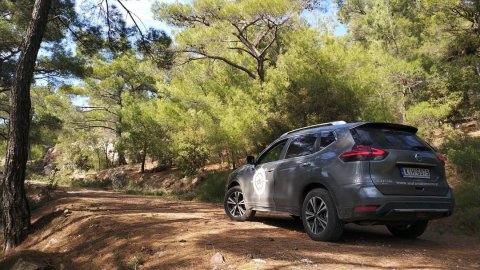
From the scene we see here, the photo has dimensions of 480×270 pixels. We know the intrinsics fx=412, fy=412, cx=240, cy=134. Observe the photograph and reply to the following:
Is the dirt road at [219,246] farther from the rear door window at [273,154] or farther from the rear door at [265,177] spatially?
the rear door window at [273,154]

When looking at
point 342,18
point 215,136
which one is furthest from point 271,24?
point 342,18

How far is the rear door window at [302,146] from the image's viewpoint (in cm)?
621

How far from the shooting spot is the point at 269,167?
6.98m

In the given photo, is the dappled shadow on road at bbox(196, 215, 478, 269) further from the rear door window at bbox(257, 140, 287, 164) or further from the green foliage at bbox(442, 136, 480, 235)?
the green foliage at bbox(442, 136, 480, 235)

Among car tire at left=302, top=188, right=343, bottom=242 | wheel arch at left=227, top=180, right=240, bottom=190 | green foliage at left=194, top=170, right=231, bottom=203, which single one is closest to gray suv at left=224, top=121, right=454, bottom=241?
car tire at left=302, top=188, right=343, bottom=242

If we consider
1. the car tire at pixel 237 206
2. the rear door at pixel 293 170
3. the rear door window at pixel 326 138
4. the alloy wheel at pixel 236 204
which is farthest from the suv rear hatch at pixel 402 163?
the alloy wheel at pixel 236 204

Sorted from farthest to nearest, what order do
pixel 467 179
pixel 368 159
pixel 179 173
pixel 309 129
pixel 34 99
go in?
pixel 34 99, pixel 179 173, pixel 467 179, pixel 309 129, pixel 368 159

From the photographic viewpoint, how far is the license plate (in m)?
5.38

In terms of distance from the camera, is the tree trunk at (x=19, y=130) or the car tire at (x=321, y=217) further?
the tree trunk at (x=19, y=130)

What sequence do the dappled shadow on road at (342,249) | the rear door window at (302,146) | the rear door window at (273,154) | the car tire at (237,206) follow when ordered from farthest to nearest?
the car tire at (237,206) → the rear door window at (273,154) → the rear door window at (302,146) → the dappled shadow on road at (342,249)

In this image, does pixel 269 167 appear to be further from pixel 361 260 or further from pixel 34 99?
pixel 34 99

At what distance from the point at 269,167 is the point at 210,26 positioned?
12612 millimetres

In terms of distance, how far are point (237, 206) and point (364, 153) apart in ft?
10.7

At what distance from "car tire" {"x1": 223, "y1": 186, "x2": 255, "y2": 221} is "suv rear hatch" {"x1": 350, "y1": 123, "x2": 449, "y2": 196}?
9.41 feet
